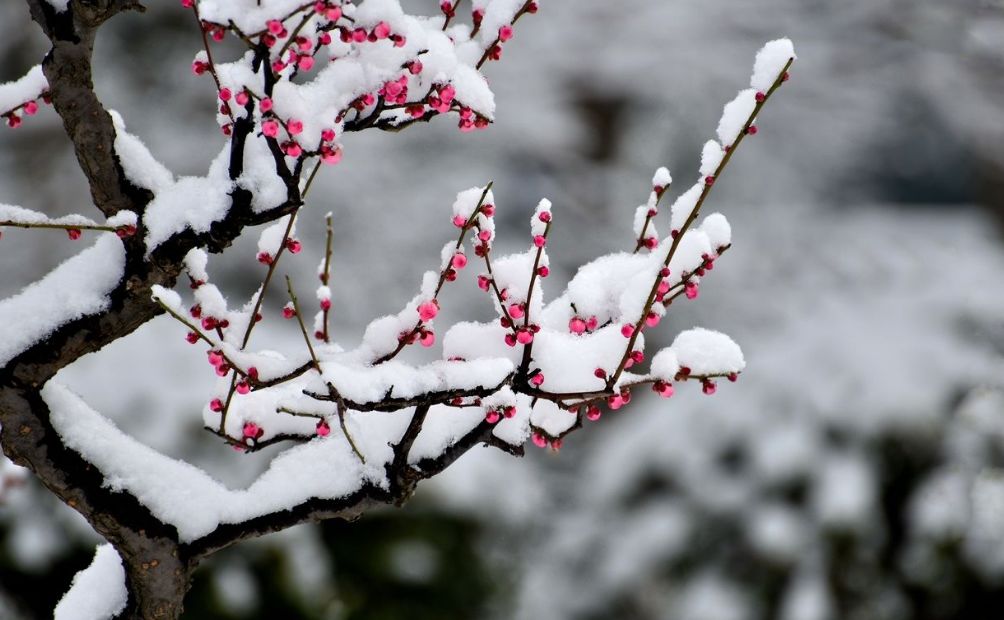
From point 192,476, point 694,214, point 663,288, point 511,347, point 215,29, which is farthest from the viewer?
point 192,476

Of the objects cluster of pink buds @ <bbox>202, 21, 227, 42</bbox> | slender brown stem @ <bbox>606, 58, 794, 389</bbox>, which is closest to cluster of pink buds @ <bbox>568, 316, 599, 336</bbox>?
slender brown stem @ <bbox>606, 58, 794, 389</bbox>

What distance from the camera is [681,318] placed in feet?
25.3

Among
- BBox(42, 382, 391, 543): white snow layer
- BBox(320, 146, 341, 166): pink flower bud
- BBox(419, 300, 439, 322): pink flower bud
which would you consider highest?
BBox(320, 146, 341, 166): pink flower bud

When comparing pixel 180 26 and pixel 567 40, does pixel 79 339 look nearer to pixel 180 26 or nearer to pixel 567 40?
pixel 180 26

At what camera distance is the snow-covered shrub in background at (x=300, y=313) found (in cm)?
123

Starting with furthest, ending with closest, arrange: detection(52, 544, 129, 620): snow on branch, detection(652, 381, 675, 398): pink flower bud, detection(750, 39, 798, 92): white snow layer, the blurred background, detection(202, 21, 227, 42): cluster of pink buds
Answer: the blurred background
detection(52, 544, 129, 620): snow on branch
detection(652, 381, 675, 398): pink flower bud
detection(750, 39, 798, 92): white snow layer
detection(202, 21, 227, 42): cluster of pink buds

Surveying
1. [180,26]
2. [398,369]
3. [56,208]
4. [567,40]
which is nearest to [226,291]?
[56,208]

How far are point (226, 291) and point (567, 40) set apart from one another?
3672 mm

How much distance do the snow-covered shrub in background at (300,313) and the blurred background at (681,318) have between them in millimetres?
1929

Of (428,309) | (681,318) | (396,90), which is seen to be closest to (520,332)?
(428,309)

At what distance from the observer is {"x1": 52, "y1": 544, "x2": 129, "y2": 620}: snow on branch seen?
5.01ft

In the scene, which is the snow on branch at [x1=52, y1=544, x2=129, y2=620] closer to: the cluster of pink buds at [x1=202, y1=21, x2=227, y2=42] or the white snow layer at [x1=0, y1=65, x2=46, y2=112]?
the white snow layer at [x1=0, y1=65, x2=46, y2=112]

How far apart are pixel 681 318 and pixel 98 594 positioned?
262 inches

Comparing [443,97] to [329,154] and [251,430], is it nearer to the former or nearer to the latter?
[329,154]
